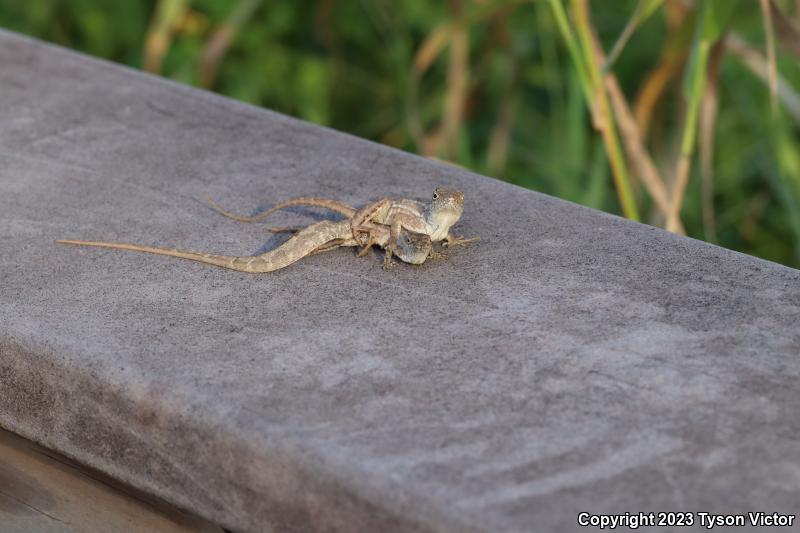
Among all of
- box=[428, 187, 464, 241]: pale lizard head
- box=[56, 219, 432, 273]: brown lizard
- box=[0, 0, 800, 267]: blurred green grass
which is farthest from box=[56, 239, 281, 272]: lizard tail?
box=[0, 0, 800, 267]: blurred green grass

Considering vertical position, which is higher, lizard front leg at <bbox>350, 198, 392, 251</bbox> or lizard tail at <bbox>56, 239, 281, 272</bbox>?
lizard front leg at <bbox>350, 198, 392, 251</bbox>

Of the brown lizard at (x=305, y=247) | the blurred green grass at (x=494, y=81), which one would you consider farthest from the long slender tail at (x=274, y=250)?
the blurred green grass at (x=494, y=81)

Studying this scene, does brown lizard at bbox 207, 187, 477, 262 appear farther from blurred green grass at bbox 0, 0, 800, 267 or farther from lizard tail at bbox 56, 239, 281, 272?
blurred green grass at bbox 0, 0, 800, 267

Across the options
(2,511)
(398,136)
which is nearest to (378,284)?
(2,511)

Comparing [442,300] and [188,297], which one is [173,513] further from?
[442,300]

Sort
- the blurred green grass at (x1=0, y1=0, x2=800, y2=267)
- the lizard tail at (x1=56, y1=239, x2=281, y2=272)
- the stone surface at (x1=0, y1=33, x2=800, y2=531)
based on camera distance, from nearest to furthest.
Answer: the stone surface at (x1=0, y1=33, x2=800, y2=531) < the lizard tail at (x1=56, y1=239, x2=281, y2=272) < the blurred green grass at (x1=0, y1=0, x2=800, y2=267)

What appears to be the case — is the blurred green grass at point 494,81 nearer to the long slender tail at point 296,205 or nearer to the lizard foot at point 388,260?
the long slender tail at point 296,205

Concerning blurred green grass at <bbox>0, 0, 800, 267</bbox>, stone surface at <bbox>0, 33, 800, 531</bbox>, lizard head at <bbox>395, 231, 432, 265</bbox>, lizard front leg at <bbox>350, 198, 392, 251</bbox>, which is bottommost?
stone surface at <bbox>0, 33, 800, 531</bbox>
